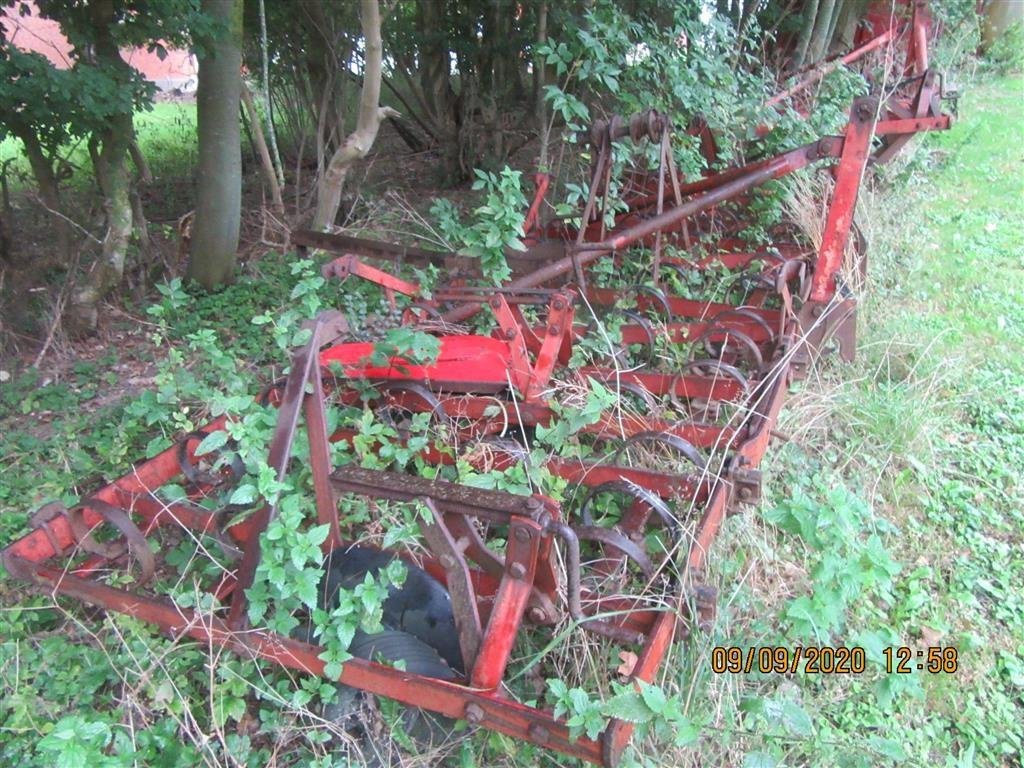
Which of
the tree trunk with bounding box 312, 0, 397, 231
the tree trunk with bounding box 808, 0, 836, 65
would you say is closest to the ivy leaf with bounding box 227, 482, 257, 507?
the tree trunk with bounding box 312, 0, 397, 231

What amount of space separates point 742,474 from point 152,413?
2360 mm

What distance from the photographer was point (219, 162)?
4.82 meters

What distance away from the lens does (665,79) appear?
516 centimetres

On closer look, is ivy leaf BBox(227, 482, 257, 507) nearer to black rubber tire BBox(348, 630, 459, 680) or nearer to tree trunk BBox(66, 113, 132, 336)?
black rubber tire BBox(348, 630, 459, 680)

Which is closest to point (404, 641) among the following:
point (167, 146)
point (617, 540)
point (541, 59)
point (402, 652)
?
point (402, 652)

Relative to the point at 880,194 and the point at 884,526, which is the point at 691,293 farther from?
the point at 880,194

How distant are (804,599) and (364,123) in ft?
13.5

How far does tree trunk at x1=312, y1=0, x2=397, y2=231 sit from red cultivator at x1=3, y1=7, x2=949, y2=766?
1011mm

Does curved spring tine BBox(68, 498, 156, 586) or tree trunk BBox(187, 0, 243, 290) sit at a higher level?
tree trunk BBox(187, 0, 243, 290)

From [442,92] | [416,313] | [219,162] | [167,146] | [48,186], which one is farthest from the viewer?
[167,146]

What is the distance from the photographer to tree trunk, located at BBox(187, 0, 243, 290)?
184 inches

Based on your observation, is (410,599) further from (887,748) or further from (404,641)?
(887,748)

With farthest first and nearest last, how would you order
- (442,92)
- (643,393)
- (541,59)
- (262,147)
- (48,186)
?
(442,92)
(541,59)
(262,147)
(48,186)
(643,393)

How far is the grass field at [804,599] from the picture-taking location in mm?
2102
